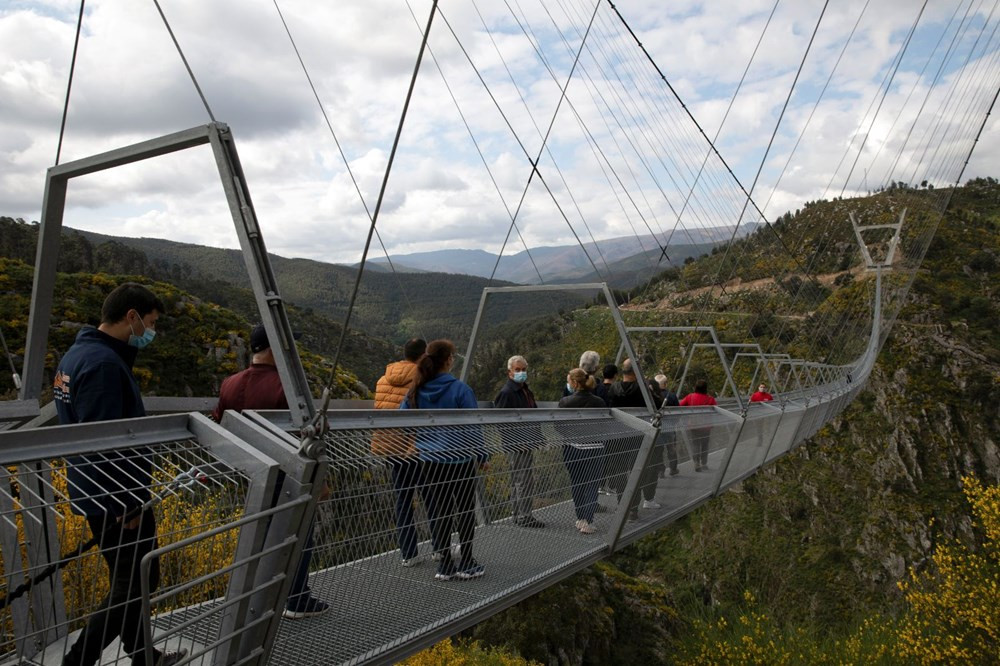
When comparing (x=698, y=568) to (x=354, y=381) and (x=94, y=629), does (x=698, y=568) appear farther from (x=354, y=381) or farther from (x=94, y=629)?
(x=94, y=629)

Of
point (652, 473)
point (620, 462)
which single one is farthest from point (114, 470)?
point (652, 473)

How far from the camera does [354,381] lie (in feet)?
52.0

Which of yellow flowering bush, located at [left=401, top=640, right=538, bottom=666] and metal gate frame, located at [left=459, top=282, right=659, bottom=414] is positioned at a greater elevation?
metal gate frame, located at [left=459, top=282, right=659, bottom=414]

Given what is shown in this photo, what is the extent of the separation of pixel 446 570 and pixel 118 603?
1372 mm

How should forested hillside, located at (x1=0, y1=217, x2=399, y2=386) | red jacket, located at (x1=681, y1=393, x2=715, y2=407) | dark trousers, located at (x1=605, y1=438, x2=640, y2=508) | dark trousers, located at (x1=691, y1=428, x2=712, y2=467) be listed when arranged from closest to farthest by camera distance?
dark trousers, located at (x1=605, y1=438, x2=640, y2=508) < dark trousers, located at (x1=691, y1=428, x2=712, y2=467) < red jacket, located at (x1=681, y1=393, x2=715, y2=407) < forested hillside, located at (x1=0, y1=217, x2=399, y2=386)

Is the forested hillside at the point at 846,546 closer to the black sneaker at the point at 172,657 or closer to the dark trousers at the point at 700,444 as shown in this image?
the dark trousers at the point at 700,444

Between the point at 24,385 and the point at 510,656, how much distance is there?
11026 millimetres

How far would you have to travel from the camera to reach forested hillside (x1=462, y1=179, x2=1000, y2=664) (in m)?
17.3

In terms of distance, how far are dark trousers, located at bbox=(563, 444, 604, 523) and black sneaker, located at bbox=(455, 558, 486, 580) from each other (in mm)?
631

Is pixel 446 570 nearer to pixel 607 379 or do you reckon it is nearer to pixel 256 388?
pixel 256 388

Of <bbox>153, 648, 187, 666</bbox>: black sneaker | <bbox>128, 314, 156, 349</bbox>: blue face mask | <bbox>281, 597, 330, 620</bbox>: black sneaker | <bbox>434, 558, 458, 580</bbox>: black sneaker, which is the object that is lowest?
<bbox>434, 558, 458, 580</bbox>: black sneaker

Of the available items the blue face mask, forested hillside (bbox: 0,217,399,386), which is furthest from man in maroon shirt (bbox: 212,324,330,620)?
forested hillside (bbox: 0,217,399,386)

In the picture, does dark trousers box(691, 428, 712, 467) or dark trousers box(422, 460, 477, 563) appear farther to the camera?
dark trousers box(691, 428, 712, 467)

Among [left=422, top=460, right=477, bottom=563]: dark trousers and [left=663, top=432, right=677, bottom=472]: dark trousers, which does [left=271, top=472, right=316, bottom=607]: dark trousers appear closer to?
[left=422, top=460, right=477, bottom=563]: dark trousers
